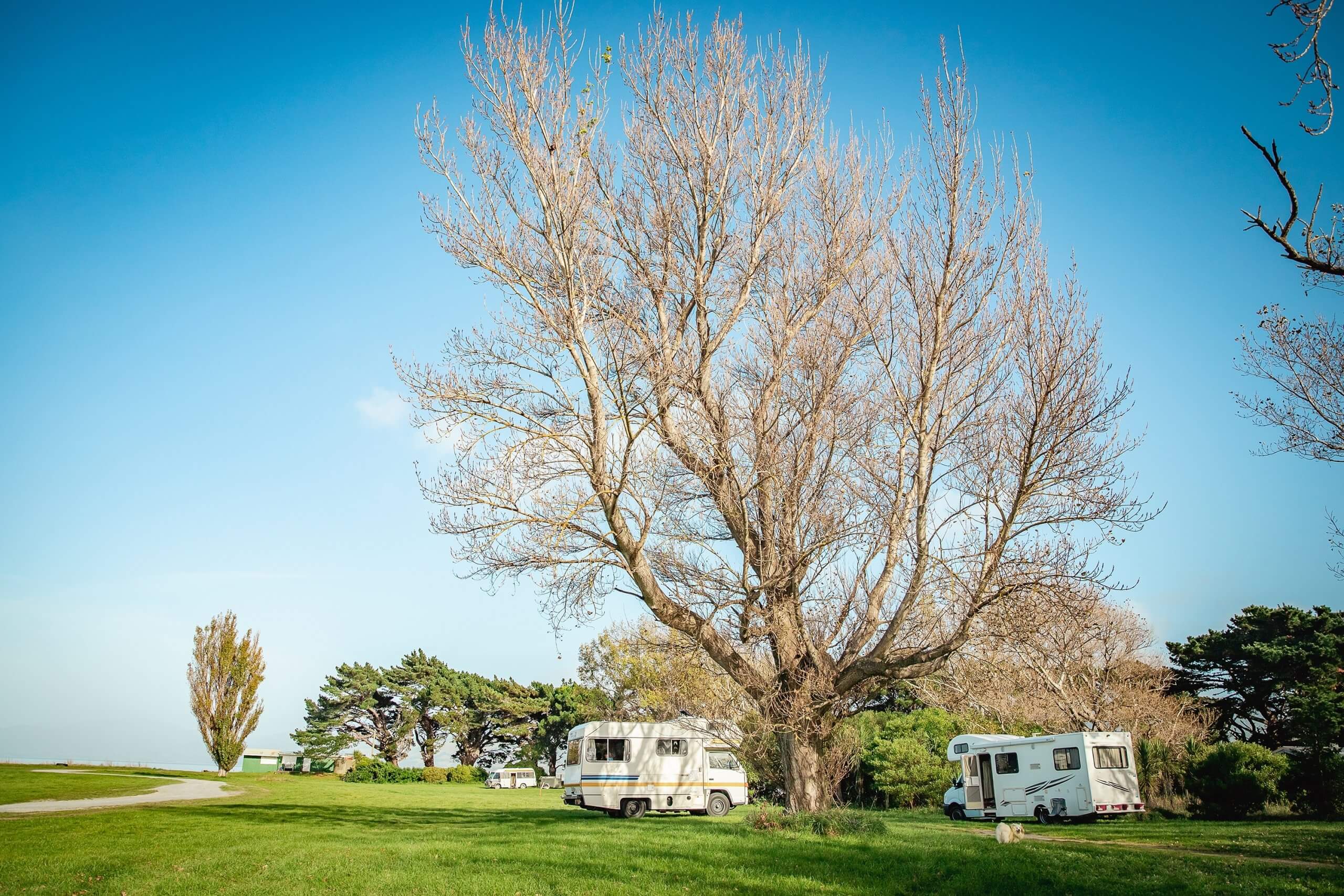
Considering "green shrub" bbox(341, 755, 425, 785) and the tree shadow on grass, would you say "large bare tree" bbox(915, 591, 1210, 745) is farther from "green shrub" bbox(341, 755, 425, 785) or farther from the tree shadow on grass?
"green shrub" bbox(341, 755, 425, 785)

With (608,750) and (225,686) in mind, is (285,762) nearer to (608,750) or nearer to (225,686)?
(225,686)

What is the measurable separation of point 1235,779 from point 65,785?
3229cm

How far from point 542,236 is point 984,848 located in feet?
36.1

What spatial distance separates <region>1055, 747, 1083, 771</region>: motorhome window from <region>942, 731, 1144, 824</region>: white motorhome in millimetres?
18

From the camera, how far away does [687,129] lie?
1220 cm

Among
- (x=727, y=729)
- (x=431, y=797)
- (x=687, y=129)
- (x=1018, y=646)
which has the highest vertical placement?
(x=687, y=129)

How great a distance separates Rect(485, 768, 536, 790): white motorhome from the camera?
135ft

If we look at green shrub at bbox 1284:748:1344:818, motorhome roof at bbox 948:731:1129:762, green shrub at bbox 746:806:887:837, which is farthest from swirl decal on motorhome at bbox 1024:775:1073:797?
green shrub at bbox 746:806:887:837

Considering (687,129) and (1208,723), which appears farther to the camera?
(1208,723)

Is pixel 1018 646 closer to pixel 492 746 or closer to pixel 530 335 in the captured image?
pixel 530 335

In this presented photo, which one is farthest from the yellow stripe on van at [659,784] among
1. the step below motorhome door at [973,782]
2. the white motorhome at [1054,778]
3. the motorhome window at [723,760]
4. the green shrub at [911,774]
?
the green shrub at [911,774]

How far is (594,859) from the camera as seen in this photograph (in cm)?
1010

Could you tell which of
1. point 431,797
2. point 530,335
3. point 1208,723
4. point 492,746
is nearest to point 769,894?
point 530,335

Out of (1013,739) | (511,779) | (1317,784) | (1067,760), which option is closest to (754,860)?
(1067,760)
